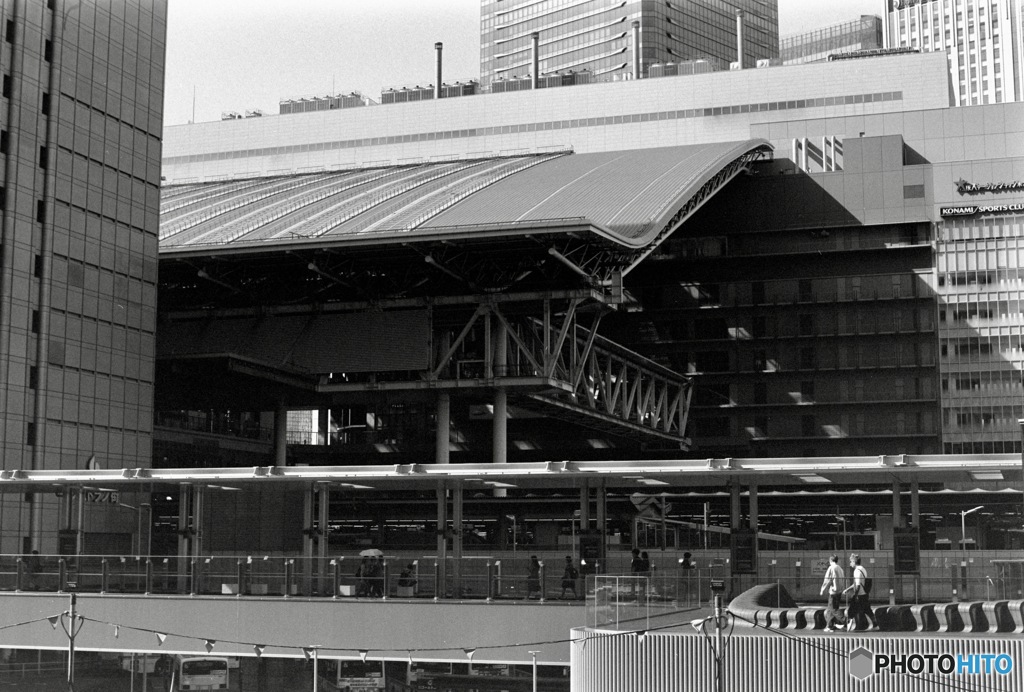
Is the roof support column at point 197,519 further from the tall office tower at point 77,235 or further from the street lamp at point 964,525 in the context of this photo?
the street lamp at point 964,525

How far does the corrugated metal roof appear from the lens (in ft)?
235

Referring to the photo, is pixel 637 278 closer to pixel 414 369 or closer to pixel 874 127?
pixel 874 127

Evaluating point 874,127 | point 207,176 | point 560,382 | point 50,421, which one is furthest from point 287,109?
point 50,421

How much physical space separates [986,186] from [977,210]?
2074 mm

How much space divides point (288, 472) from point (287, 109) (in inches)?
4317

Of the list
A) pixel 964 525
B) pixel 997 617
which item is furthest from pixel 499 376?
pixel 997 617

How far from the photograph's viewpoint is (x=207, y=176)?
143750 millimetres

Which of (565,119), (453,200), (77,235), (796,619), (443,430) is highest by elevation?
(565,119)

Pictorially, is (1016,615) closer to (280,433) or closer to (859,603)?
(859,603)

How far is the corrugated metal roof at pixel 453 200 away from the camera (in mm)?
71500

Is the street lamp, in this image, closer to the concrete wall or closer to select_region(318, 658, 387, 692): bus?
the concrete wall

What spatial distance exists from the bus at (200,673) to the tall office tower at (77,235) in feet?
64.7

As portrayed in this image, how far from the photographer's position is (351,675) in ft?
137

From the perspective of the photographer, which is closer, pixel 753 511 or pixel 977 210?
pixel 753 511
